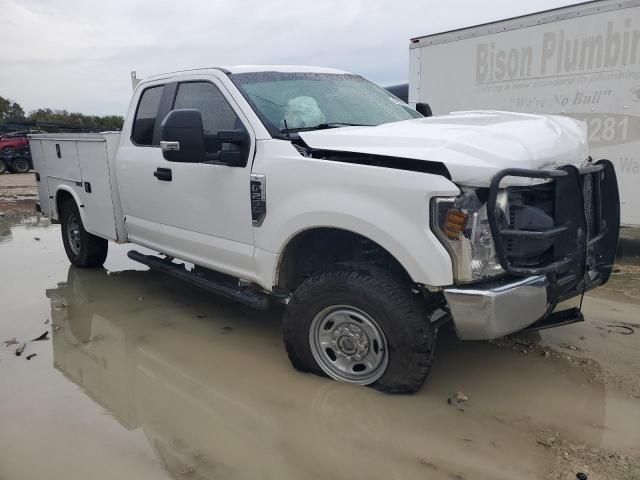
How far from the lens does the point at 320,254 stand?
354 centimetres

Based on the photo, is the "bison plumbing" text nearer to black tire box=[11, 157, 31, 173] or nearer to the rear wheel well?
the rear wheel well

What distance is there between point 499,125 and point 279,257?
5.19ft

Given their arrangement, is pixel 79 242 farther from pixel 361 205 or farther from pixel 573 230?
pixel 573 230

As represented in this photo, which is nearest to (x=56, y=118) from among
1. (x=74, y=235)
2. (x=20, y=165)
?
(x=20, y=165)

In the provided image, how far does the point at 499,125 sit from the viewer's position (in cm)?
312

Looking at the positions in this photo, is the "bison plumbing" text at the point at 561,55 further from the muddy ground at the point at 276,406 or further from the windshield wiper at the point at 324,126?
A: the windshield wiper at the point at 324,126

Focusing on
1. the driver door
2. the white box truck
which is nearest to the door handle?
the driver door

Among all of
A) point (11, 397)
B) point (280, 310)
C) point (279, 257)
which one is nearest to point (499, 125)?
point (279, 257)

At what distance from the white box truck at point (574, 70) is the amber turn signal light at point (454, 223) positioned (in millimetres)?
4263

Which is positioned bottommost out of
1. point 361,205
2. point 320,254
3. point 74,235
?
point 74,235

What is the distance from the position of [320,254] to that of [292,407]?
102cm

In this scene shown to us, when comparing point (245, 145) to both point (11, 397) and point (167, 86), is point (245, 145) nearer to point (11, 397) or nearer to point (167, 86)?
point (167, 86)

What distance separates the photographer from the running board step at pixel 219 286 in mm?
3605

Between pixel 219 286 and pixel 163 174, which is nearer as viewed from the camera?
pixel 219 286
